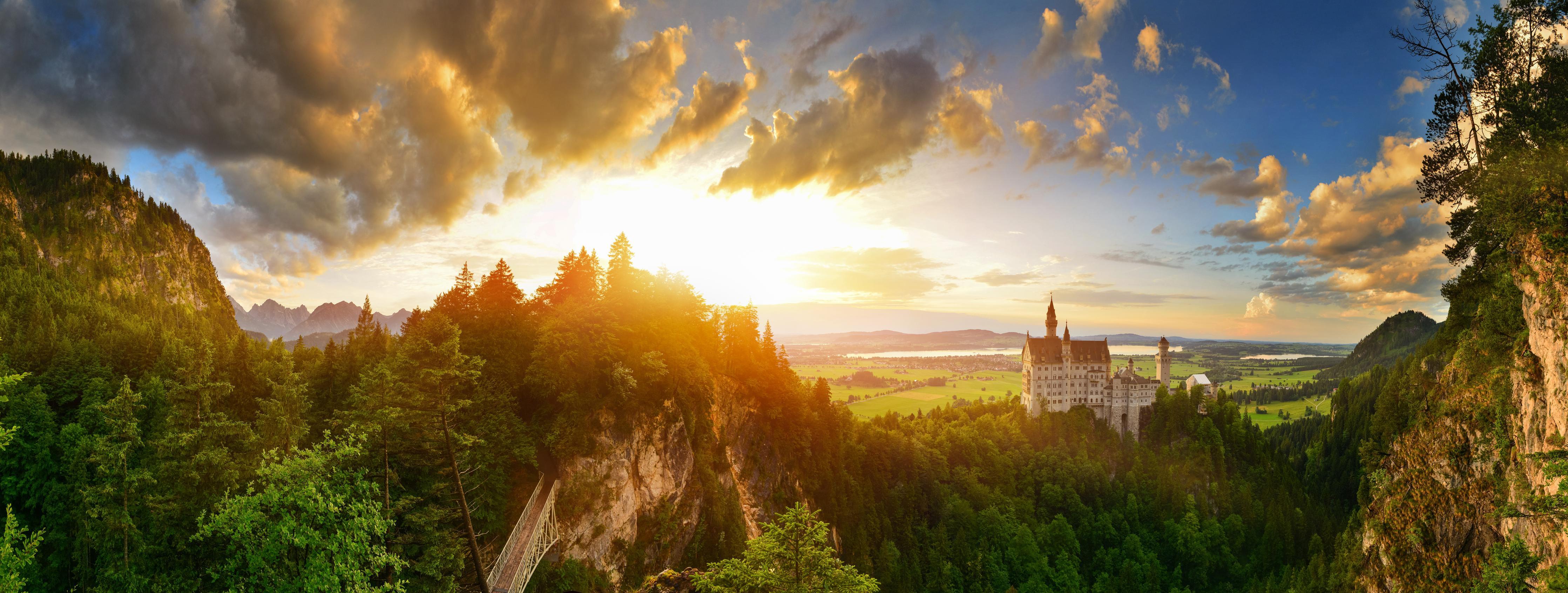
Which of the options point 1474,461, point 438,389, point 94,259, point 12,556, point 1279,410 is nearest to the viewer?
point 12,556

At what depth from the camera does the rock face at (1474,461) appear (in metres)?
23.0

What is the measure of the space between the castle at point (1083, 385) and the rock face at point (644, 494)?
2672 inches

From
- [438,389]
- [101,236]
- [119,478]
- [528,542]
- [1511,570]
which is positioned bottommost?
[528,542]

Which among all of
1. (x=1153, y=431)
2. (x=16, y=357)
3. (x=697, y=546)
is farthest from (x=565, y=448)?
(x=1153, y=431)

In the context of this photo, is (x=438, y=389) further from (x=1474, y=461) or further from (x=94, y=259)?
(x=94, y=259)

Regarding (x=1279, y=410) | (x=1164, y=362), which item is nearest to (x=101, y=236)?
(x=1164, y=362)

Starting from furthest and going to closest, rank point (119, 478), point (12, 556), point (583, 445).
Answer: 1. point (583, 445)
2. point (119, 478)
3. point (12, 556)

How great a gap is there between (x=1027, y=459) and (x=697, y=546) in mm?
65748

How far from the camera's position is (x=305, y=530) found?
1942 cm

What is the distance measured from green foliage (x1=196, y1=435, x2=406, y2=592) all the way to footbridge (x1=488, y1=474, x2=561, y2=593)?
6.53 m

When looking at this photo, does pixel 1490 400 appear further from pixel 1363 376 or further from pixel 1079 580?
pixel 1363 376

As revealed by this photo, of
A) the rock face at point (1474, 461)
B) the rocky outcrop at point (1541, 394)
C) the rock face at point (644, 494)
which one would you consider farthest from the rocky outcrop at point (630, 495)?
the rocky outcrop at point (1541, 394)

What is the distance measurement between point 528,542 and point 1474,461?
162 feet

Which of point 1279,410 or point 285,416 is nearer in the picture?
point 285,416
